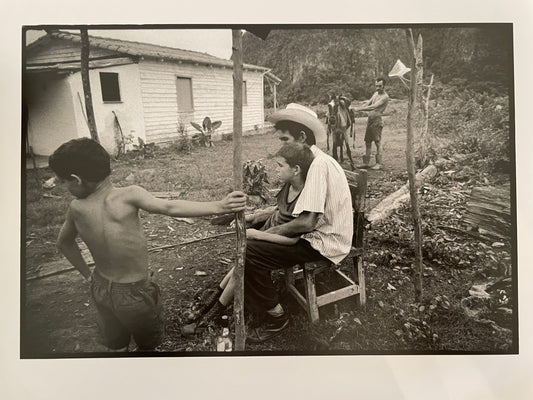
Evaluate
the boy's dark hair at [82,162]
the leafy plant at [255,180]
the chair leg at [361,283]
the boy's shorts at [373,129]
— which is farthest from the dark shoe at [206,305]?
the boy's shorts at [373,129]

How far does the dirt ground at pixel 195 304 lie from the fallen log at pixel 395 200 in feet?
0.16

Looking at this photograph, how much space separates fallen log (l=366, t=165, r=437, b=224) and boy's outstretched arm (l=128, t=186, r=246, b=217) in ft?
2.83

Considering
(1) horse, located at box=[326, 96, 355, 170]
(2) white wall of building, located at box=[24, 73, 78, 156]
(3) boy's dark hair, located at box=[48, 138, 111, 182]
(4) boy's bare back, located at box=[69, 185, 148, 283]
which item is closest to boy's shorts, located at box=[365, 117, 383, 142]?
(1) horse, located at box=[326, 96, 355, 170]

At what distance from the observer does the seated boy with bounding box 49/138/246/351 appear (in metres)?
2.55

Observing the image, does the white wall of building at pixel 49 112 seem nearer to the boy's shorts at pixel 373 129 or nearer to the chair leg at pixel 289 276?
the chair leg at pixel 289 276

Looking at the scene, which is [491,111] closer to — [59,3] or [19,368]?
[59,3]

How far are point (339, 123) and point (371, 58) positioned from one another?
1.52 ft

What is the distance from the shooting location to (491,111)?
2.62 m

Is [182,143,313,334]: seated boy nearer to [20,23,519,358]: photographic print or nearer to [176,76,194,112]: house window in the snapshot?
[20,23,519,358]: photographic print

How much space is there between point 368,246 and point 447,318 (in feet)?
2.28

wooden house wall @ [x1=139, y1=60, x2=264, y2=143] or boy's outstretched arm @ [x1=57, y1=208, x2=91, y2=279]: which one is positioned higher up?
wooden house wall @ [x1=139, y1=60, x2=264, y2=143]

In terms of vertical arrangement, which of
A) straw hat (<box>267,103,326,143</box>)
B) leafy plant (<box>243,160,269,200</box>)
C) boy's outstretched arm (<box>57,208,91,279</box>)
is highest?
straw hat (<box>267,103,326,143</box>)

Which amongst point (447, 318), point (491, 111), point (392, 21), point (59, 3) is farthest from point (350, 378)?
point (59, 3)

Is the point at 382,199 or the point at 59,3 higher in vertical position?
the point at 59,3
